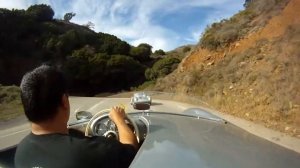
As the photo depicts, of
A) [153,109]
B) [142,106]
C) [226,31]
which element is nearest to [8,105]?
[226,31]

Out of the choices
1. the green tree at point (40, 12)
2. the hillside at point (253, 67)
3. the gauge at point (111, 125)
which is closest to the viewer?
the gauge at point (111, 125)

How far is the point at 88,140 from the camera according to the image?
8.73 feet

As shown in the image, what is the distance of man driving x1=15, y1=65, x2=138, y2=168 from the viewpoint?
2.61 m

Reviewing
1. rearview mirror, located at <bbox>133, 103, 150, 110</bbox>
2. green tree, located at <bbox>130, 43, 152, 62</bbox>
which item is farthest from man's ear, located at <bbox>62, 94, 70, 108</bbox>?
green tree, located at <bbox>130, 43, 152, 62</bbox>

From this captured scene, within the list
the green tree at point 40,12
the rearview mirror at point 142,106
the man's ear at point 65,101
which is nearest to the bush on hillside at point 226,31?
the green tree at point 40,12

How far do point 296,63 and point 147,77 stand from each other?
59.1 ft

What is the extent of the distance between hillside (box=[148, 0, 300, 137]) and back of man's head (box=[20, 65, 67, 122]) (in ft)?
40.8

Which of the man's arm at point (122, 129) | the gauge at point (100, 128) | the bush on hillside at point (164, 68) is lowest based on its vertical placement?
the gauge at point (100, 128)

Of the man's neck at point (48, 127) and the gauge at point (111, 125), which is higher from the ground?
the man's neck at point (48, 127)

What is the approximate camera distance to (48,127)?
2666 mm

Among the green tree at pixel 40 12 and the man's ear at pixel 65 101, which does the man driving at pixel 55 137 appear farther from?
the green tree at pixel 40 12

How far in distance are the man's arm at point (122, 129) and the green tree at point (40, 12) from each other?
65.5m

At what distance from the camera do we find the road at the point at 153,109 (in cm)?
582

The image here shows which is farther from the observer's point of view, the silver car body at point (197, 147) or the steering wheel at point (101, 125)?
the steering wheel at point (101, 125)
